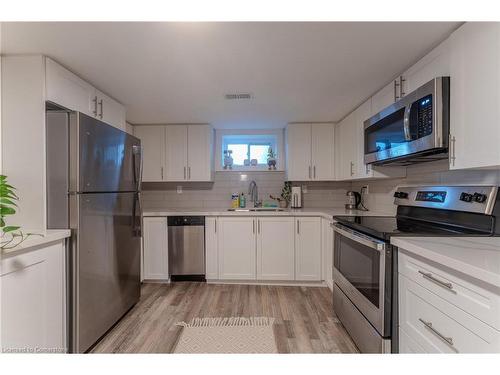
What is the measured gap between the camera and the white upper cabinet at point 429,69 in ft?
4.74

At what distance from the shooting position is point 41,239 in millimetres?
1422

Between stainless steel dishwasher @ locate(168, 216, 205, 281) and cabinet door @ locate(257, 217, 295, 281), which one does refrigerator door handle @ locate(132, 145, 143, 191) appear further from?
cabinet door @ locate(257, 217, 295, 281)

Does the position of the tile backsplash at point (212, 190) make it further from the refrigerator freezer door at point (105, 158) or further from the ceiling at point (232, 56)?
the ceiling at point (232, 56)

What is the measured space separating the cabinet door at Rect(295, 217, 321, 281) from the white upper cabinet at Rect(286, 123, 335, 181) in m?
0.65

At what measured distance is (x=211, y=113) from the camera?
2.93m

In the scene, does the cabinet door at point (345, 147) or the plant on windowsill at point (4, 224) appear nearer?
the plant on windowsill at point (4, 224)

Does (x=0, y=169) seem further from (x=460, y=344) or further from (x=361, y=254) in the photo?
(x=460, y=344)

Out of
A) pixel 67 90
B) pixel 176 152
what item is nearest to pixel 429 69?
pixel 67 90

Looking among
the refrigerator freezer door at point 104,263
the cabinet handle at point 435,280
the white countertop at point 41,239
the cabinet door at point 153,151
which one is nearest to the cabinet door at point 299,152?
the cabinet door at point 153,151

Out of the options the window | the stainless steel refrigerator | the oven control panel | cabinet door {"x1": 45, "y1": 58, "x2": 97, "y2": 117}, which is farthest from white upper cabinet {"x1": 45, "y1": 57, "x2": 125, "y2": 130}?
the oven control panel

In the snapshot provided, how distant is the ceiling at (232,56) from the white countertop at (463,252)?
1.13 m

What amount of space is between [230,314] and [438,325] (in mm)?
1723

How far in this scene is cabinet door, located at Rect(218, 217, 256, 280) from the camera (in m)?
3.10
